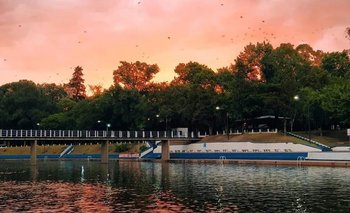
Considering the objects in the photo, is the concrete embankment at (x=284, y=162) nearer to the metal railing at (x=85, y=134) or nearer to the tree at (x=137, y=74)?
the metal railing at (x=85, y=134)

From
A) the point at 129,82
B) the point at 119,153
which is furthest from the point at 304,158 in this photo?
the point at 129,82

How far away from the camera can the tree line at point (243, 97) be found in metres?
119

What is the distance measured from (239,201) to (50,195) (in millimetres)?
18623

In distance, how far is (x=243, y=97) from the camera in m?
126

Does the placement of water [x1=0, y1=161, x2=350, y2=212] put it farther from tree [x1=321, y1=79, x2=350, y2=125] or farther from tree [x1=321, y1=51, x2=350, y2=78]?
tree [x1=321, y1=51, x2=350, y2=78]

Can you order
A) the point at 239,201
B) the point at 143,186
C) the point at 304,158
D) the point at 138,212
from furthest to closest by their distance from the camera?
the point at 304,158 < the point at 143,186 < the point at 239,201 < the point at 138,212

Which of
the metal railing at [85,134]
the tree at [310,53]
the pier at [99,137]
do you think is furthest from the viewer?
the tree at [310,53]

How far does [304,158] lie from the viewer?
9425 centimetres

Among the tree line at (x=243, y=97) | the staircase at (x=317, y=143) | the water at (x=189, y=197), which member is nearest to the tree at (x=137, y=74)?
the tree line at (x=243, y=97)

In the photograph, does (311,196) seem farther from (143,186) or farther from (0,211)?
(0,211)

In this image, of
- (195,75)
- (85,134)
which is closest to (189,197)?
(85,134)

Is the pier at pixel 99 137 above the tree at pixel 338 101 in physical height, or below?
below

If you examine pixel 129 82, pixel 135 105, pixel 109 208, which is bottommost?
pixel 109 208

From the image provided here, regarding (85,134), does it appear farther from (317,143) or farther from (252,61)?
(317,143)
